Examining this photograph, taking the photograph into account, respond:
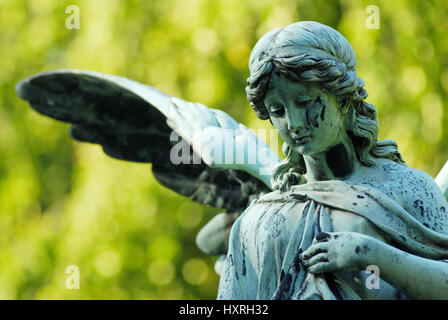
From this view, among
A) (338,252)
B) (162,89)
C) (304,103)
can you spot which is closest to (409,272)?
(338,252)

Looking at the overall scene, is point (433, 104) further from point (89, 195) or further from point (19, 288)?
point (19, 288)

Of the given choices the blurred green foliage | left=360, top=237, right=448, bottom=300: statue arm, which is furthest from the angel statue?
the blurred green foliage

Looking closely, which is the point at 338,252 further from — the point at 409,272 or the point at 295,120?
the point at 295,120

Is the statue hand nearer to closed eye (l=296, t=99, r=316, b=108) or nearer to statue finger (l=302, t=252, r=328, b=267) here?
statue finger (l=302, t=252, r=328, b=267)

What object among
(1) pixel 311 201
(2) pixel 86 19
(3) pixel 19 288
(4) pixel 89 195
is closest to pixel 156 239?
(4) pixel 89 195

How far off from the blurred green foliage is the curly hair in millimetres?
3003

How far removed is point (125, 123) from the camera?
12.8 ft

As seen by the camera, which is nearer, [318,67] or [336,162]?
[318,67]

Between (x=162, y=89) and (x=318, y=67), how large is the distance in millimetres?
4336

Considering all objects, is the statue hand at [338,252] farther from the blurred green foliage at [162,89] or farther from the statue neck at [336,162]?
the blurred green foliage at [162,89]

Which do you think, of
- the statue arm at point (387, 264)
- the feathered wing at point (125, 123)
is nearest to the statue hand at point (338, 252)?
the statue arm at point (387, 264)

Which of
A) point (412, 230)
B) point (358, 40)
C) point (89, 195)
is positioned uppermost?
point (358, 40)
